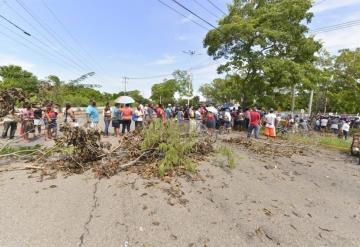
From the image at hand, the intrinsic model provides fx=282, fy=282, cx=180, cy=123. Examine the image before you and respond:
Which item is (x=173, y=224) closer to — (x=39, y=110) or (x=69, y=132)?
(x=69, y=132)

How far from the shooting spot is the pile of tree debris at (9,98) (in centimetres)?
803

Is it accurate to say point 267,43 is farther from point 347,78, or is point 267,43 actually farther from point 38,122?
point 347,78

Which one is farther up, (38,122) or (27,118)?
(27,118)

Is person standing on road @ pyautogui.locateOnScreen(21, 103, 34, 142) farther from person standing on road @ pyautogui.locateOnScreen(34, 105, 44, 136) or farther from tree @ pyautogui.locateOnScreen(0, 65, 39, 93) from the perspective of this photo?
tree @ pyautogui.locateOnScreen(0, 65, 39, 93)

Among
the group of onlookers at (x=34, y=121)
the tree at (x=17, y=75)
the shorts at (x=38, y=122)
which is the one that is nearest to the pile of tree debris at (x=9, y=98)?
the group of onlookers at (x=34, y=121)

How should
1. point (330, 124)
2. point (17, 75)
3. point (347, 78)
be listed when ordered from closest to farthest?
1. point (330, 124)
2. point (347, 78)
3. point (17, 75)

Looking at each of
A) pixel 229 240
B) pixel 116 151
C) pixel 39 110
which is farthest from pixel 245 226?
pixel 39 110

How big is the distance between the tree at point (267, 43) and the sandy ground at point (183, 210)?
35.3 ft

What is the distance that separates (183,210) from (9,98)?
20.6ft

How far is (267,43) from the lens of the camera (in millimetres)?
17531

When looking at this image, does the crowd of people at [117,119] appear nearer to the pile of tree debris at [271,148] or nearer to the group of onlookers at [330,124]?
the pile of tree debris at [271,148]

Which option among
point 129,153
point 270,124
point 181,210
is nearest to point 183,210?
point 181,210

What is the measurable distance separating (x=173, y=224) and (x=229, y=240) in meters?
0.92

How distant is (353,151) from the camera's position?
11062 millimetres
